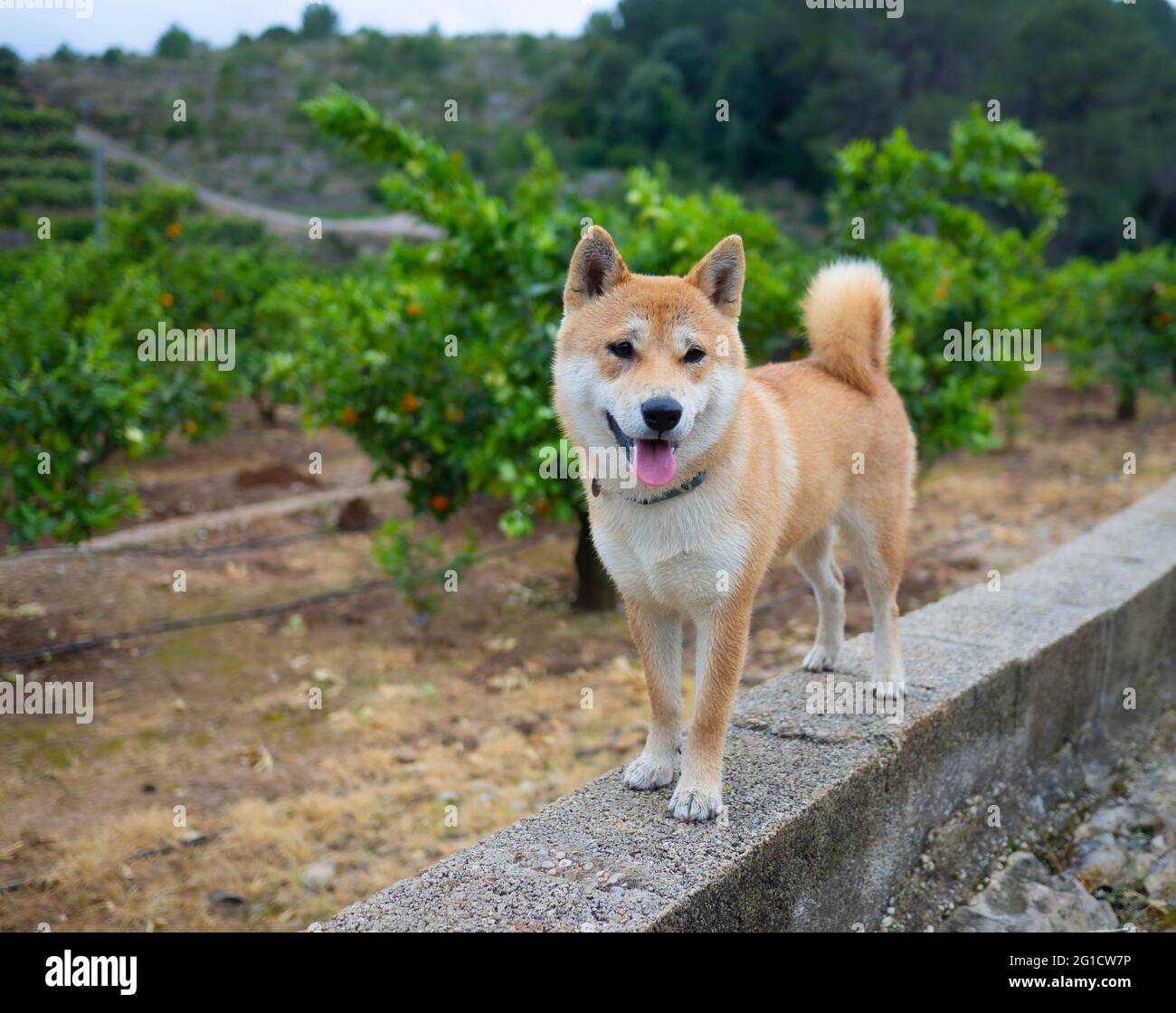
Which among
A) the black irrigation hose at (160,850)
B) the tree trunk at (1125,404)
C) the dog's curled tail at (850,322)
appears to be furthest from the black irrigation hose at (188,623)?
the tree trunk at (1125,404)

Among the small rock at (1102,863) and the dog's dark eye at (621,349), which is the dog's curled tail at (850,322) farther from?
the small rock at (1102,863)

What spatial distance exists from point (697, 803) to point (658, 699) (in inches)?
13.4

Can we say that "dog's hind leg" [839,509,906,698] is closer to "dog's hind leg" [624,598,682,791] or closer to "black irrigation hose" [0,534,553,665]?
"dog's hind leg" [624,598,682,791]

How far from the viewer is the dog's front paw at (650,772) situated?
2.77 meters

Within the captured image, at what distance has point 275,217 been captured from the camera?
1168 inches

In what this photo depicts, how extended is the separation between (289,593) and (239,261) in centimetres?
880

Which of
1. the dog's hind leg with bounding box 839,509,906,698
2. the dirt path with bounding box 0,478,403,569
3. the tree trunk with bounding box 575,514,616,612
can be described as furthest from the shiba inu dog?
the dirt path with bounding box 0,478,403,569

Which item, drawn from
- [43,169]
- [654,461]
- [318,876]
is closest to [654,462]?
[654,461]

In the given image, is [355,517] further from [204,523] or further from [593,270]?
[593,270]

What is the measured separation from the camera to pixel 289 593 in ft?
21.7

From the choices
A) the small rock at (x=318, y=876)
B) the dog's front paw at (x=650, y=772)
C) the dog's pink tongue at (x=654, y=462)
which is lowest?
the small rock at (x=318, y=876)

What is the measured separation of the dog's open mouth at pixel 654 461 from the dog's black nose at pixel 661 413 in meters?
0.07

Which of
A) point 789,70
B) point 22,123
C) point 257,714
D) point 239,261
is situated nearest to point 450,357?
point 257,714

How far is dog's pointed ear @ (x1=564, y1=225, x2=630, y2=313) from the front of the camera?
8.45 ft
